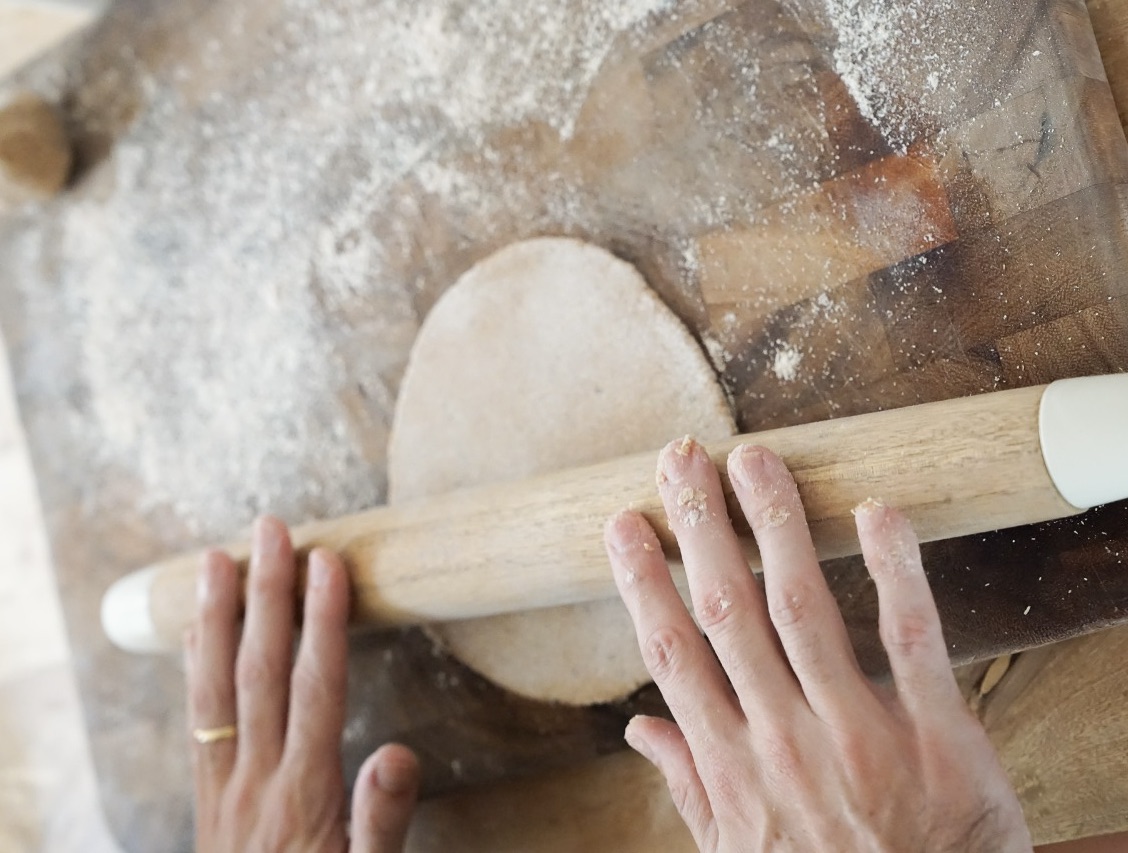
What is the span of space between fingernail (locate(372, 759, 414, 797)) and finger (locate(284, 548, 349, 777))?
8 centimetres

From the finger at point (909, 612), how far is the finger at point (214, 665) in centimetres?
105

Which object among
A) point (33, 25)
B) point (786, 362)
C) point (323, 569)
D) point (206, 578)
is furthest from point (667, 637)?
point (33, 25)

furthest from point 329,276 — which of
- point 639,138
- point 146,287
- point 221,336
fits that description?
point 639,138

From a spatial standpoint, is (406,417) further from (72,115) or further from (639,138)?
(72,115)

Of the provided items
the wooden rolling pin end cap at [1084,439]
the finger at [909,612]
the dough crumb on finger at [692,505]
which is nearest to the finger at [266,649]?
the dough crumb on finger at [692,505]

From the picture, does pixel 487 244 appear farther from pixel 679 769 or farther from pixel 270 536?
pixel 679 769

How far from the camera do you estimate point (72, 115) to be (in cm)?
206

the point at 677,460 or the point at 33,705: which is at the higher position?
the point at 677,460

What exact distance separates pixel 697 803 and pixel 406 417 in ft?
2.64

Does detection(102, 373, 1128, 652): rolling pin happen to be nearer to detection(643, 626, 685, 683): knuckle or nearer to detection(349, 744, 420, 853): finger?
detection(643, 626, 685, 683): knuckle

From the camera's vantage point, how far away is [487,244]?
159cm

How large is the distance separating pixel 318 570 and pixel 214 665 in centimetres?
31

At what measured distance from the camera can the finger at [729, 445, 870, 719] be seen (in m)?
0.99

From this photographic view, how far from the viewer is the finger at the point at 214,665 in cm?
154
